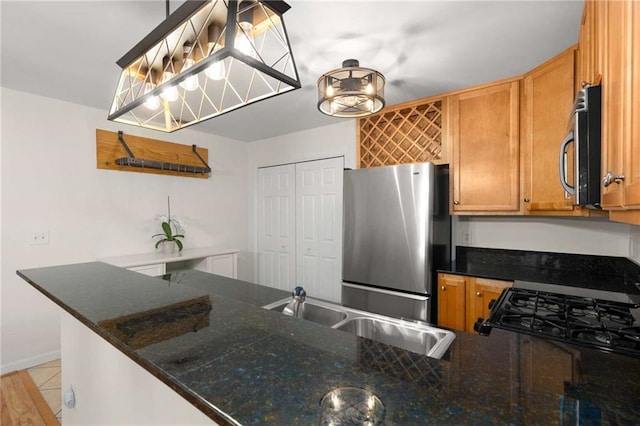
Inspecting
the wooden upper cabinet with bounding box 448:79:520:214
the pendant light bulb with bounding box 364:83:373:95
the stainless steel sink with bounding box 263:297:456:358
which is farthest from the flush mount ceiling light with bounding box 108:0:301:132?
the wooden upper cabinet with bounding box 448:79:520:214

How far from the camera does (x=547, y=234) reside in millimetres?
2373

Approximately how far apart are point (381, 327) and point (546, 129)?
1.69 metres

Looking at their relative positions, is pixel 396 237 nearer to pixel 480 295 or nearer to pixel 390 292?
pixel 390 292

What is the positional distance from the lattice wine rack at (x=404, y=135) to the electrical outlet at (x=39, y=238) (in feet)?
9.55

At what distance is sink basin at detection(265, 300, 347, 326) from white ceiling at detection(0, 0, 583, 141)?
1.46m

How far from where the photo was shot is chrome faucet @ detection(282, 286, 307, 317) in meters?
1.51

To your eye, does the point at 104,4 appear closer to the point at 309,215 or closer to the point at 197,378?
the point at 197,378

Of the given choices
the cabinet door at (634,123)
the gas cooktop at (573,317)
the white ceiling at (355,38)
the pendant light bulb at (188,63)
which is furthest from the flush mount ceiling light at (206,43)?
the gas cooktop at (573,317)

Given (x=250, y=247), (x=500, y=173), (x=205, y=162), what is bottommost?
(x=250, y=247)

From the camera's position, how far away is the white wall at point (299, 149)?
3291 millimetres

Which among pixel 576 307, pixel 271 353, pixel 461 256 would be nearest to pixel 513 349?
pixel 271 353

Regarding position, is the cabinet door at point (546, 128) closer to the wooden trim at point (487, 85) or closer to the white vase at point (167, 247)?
the wooden trim at point (487, 85)

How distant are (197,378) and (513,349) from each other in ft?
2.53

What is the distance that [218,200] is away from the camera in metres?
3.92
